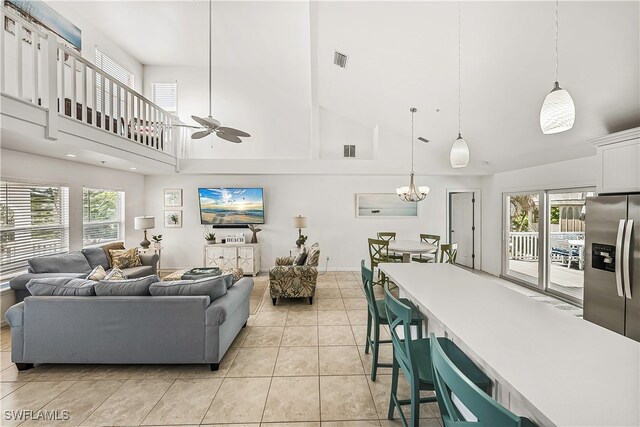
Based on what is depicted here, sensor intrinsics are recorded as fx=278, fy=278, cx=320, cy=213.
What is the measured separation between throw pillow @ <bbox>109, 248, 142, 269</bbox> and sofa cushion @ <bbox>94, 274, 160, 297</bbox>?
102 inches

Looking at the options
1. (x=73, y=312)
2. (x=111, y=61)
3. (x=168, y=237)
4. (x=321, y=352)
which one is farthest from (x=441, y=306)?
(x=111, y=61)

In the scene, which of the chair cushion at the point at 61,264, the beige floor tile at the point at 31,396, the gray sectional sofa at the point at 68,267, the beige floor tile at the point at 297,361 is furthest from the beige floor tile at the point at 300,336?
the chair cushion at the point at 61,264

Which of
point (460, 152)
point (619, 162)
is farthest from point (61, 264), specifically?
point (619, 162)

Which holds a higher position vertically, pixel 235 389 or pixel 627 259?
pixel 627 259

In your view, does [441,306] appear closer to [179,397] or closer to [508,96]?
[179,397]

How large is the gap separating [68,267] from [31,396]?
2313mm

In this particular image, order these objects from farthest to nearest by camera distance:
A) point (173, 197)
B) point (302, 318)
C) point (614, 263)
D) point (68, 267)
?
point (173, 197)
point (68, 267)
point (302, 318)
point (614, 263)

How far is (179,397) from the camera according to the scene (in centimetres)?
227

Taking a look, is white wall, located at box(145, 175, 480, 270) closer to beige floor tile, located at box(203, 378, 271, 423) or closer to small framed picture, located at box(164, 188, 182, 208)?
small framed picture, located at box(164, 188, 182, 208)

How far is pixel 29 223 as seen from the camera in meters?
4.07

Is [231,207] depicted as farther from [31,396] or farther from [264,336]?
[31,396]

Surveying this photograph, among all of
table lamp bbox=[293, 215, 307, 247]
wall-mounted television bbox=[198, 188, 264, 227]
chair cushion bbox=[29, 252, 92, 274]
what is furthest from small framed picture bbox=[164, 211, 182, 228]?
table lamp bbox=[293, 215, 307, 247]

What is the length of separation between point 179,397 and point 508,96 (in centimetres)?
468

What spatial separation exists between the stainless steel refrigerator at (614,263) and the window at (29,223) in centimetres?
729
